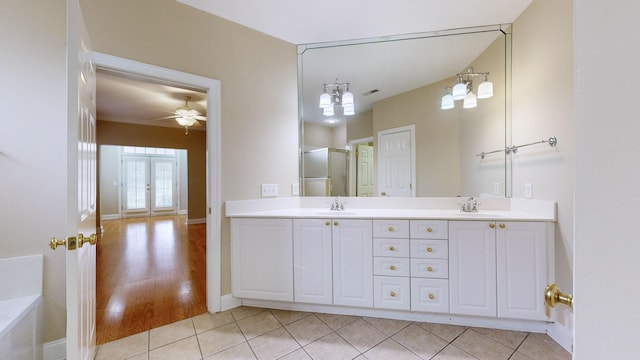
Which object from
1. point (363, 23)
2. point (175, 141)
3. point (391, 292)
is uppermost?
point (363, 23)

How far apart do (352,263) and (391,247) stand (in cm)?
35

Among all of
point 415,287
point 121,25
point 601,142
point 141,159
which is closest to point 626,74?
point 601,142

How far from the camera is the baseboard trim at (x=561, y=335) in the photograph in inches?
65.2

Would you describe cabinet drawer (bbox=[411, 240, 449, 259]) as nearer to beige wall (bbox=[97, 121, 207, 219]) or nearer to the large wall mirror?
the large wall mirror

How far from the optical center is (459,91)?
2389 millimetres

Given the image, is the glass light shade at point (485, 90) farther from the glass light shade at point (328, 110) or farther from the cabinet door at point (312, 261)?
the cabinet door at point (312, 261)

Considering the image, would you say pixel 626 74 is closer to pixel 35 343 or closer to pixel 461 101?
pixel 461 101

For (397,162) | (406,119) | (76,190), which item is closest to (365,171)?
(397,162)

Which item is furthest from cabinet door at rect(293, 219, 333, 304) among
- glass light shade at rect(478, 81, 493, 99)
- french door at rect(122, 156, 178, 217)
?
french door at rect(122, 156, 178, 217)

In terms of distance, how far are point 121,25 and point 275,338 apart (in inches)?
99.9

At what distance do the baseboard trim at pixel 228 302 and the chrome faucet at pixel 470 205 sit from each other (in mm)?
2219

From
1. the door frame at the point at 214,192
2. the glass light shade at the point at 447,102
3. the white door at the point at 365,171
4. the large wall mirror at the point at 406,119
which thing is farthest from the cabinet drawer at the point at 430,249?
the door frame at the point at 214,192

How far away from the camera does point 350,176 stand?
8.72ft

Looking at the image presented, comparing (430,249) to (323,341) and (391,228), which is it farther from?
(323,341)
